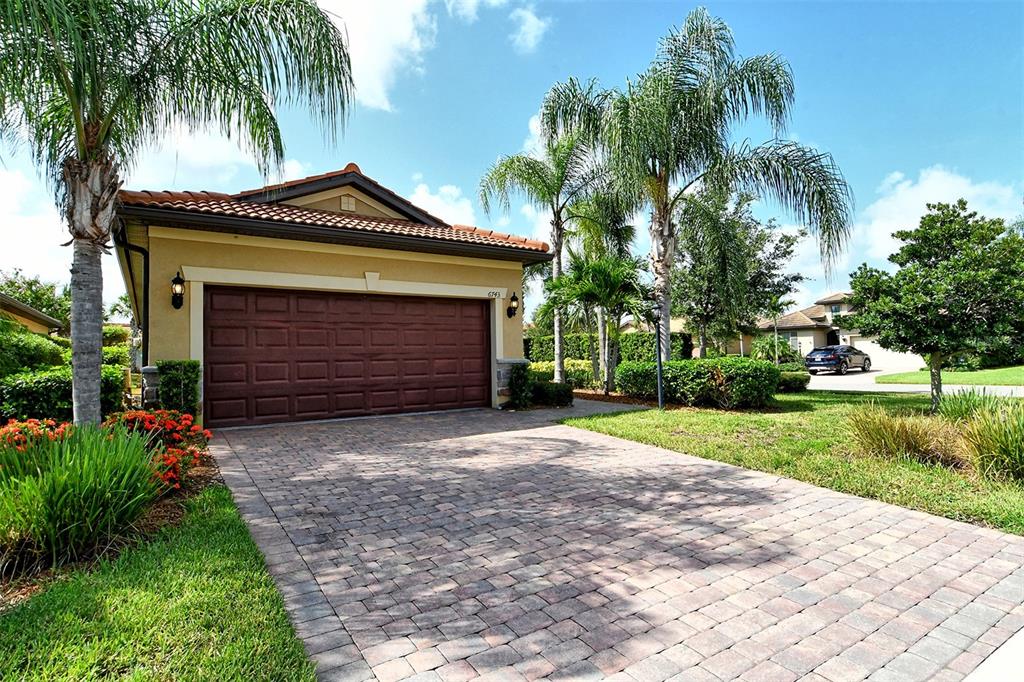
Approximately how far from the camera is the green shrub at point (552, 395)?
11.8m

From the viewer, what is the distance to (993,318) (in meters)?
8.37

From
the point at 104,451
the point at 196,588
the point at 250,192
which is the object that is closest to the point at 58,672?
the point at 196,588

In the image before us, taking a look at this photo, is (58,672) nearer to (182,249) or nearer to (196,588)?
(196,588)

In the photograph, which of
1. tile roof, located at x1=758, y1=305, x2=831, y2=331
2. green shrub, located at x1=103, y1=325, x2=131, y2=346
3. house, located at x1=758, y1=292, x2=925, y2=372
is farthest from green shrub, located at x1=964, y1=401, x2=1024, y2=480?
green shrub, located at x1=103, y1=325, x2=131, y2=346

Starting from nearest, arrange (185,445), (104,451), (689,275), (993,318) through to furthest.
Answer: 1. (104,451)
2. (185,445)
3. (993,318)
4. (689,275)

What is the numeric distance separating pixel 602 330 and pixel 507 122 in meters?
6.73

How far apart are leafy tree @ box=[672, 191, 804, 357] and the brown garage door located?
22.5 feet

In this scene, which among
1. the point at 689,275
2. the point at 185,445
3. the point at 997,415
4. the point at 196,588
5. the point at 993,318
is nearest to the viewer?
the point at 196,588

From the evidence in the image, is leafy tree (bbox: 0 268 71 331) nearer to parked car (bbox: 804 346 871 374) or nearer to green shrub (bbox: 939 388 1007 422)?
green shrub (bbox: 939 388 1007 422)

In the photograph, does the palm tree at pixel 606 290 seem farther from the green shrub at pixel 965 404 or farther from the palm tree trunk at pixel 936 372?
the green shrub at pixel 965 404

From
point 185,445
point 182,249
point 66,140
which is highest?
point 66,140

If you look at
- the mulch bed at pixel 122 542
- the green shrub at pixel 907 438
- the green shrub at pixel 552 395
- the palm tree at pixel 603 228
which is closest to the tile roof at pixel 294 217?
the green shrub at pixel 552 395

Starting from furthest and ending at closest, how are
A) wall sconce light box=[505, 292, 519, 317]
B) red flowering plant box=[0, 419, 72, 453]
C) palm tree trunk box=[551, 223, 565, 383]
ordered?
palm tree trunk box=[551, 223, 565, 383] < wall sconce light box=[505, 292, 519, 317] < red flowering plant box=[0, 419, 72, 453]

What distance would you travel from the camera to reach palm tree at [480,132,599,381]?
1379 cm
